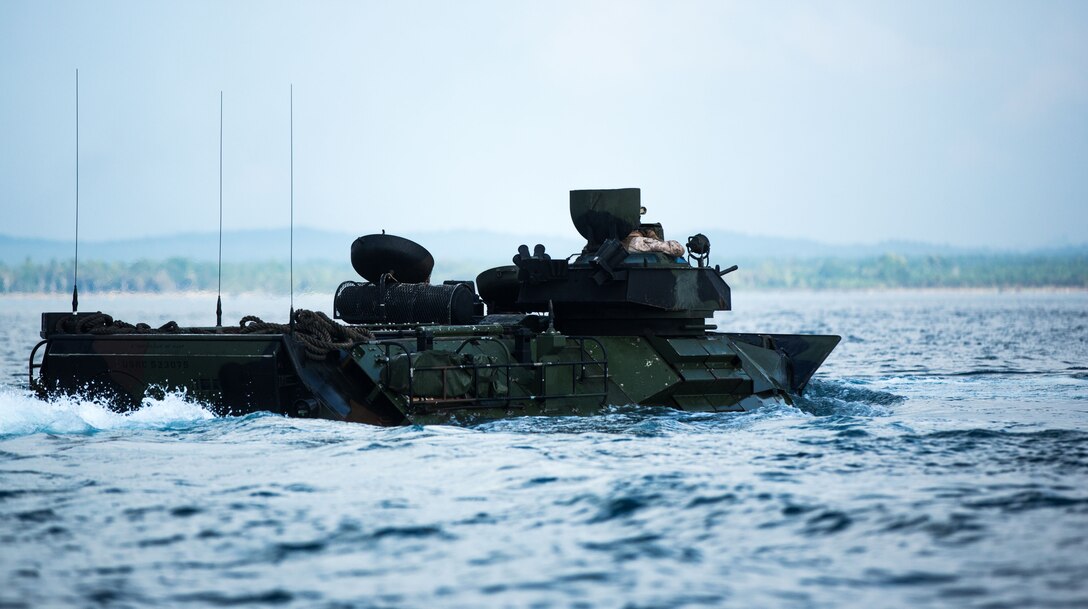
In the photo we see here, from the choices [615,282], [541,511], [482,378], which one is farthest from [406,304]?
[541,511]

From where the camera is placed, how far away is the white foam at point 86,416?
1574cm

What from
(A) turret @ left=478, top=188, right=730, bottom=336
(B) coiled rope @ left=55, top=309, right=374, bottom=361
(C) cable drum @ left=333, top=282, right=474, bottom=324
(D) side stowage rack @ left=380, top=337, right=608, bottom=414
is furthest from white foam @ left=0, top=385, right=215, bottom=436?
(A) turret @ left=478, top=188, right=730, bottom=336

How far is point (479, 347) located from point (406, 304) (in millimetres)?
2746

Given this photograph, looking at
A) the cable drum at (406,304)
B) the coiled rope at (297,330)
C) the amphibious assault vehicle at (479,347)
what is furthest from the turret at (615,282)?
the coiled rope at (297,330)

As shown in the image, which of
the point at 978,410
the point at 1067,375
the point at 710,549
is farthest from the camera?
the point at 1067,375

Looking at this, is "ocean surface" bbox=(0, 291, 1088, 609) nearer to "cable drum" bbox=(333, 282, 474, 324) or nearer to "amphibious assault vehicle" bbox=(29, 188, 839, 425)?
"amphibious assault vehicle" bbox=(29, 188, 839, 425)

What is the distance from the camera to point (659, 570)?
977cm

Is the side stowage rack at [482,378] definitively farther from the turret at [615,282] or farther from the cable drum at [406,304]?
the cable drum at [406,304]

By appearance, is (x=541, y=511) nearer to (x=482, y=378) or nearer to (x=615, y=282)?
(x=482, y=378)

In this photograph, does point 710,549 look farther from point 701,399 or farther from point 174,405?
point 701,399

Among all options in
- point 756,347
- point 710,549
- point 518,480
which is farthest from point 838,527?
point 756,347

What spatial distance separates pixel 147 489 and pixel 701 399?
878cm

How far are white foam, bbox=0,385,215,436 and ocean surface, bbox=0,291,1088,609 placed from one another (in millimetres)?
28

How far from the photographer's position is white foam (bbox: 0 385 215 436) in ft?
51.6
